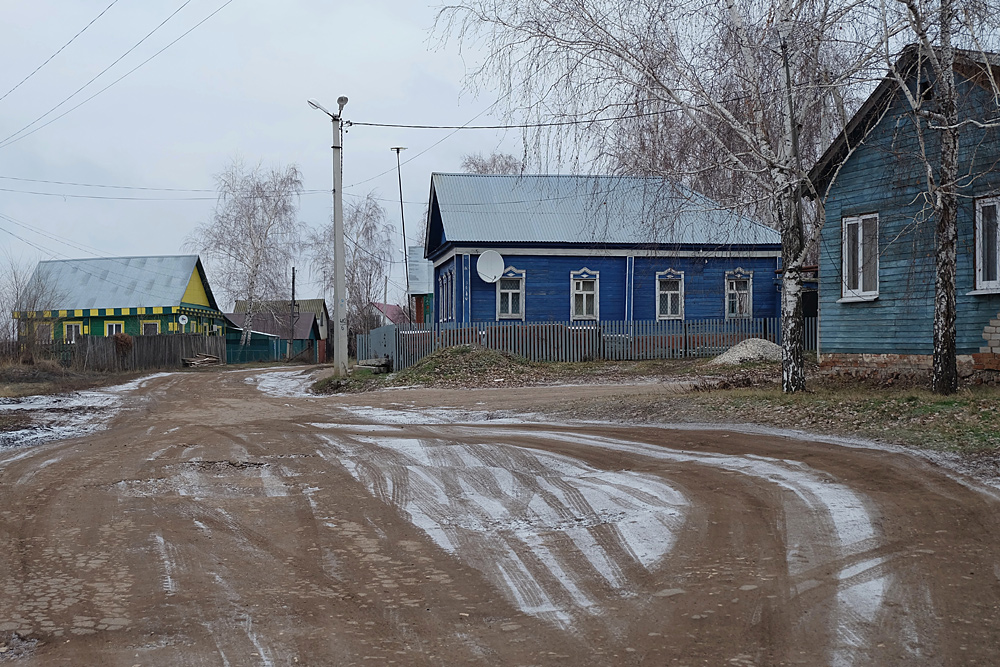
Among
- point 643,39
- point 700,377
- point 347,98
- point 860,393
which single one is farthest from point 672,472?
point 347,98

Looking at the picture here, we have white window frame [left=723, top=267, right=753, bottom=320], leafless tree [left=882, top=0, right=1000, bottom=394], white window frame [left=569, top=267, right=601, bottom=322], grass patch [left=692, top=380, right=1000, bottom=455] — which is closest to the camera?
grass patch [left=692, top=380, right=1000, bottom=455]

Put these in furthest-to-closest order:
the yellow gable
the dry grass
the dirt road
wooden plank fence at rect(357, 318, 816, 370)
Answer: the yellow gable < wooden plank fence at rect(357, 318, 816, 370) < the dry grass < the dirt road

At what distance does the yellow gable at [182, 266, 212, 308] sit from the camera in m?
55.4

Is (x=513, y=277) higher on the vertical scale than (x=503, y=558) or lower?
higher

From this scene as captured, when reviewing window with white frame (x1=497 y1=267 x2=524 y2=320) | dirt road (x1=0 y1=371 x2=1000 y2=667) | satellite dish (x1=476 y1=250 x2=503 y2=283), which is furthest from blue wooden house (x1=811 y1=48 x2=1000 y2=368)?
window with white frame (x1=497 y1=267 x2=524 y2=320)

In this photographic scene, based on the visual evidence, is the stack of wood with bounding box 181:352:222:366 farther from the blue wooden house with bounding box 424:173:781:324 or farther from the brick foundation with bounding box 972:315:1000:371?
the brick foundation with bounding box 972:315:1000:371

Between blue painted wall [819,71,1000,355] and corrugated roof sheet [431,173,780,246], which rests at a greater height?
corrugated roof sheet [431,173,780,246]

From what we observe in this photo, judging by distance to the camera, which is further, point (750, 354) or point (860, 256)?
point (750, 354)

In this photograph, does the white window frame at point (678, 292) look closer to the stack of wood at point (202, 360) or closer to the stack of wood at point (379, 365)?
the stack of wood at point (379, 365)

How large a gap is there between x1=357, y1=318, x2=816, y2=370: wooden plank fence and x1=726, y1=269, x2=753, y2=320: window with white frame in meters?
2.01

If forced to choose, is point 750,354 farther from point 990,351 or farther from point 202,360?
point 202,360

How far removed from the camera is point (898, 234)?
45.3ft

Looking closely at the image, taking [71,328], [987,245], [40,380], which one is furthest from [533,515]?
[71,328]

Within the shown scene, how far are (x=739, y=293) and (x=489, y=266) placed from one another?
31.6 ft
